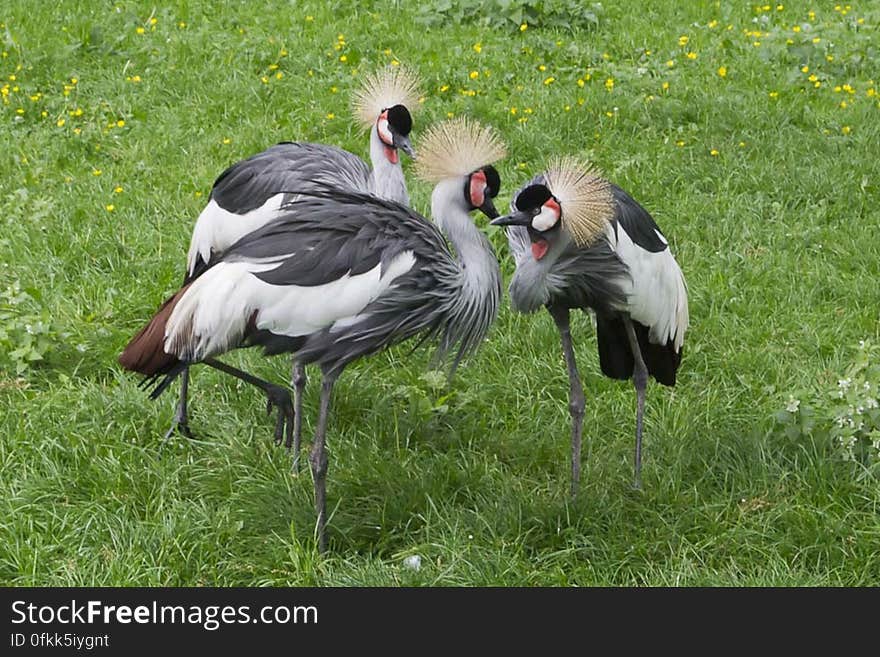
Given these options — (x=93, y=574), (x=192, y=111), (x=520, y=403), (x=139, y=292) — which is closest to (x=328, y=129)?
(x=192, y=111)

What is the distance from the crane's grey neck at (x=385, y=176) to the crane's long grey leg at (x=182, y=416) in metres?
1.05

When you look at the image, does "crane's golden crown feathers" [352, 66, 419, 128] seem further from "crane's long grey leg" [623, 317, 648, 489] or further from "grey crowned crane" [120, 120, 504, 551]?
"crane's long grey leg" [623, 317, 648, 489]

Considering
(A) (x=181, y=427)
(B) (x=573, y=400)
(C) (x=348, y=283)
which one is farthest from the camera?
(A) (x=181, y=427)

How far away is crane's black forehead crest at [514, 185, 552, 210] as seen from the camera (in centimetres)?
384

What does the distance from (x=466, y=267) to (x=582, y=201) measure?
41 centimetres

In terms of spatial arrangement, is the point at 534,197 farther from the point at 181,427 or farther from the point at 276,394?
the point at 181,427

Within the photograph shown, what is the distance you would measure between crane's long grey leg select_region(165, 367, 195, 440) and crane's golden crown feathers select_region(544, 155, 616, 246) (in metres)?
1.51

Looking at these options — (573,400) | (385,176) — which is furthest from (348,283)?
(385,176)

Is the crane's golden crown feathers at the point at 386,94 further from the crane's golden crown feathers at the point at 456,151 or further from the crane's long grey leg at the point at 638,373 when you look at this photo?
the crane's long grey leg at the point at 638,373

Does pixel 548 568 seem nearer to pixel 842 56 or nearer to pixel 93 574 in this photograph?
pixel 93 574

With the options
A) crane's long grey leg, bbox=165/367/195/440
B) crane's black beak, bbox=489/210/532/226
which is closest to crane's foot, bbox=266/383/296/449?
crane's long grey leg, bbox=165/367/195/440

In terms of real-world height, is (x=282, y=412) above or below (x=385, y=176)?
below

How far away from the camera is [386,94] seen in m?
5.14

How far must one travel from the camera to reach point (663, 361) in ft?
14.9
